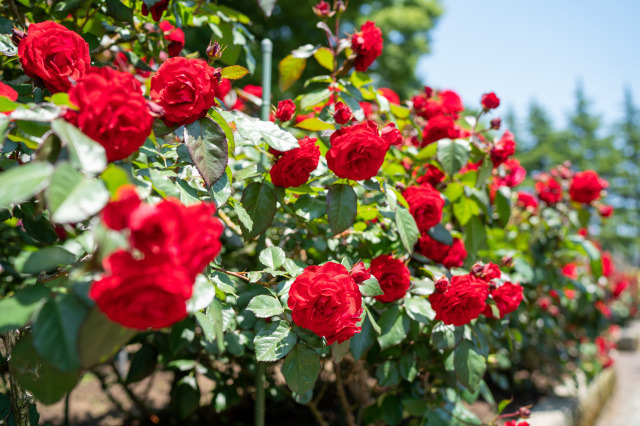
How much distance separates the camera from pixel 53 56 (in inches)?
36.7

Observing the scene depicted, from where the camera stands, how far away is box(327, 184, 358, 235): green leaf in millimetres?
1204

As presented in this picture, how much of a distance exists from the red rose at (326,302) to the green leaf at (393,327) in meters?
0.41

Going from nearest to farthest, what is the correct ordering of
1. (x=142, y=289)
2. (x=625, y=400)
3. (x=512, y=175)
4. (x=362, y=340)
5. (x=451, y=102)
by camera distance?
(x=142, y=289) → (x=362, y=340) → (x=451, y=102) → (x=512, y=175) → (x=625, y=400)

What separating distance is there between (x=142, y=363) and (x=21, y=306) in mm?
1209

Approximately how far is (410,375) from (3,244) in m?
1.71

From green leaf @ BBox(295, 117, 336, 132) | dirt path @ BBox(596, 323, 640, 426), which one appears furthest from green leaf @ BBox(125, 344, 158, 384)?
dirt path @ BBox(596, 323, 640, 426)

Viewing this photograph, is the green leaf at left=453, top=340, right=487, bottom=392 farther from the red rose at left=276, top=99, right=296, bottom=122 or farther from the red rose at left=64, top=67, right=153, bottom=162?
the red rose at left=64, top=67, right=153, bottom=162

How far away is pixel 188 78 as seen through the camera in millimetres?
915

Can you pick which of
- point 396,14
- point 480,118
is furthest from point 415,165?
point 396,14

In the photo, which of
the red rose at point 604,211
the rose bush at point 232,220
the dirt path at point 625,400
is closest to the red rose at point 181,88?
the rose bush at point 232,220

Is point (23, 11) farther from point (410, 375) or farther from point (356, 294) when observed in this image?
point (410, 375)

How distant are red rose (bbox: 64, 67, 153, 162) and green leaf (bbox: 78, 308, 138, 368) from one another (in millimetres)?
265

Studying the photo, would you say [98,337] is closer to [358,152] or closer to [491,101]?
[358,152]

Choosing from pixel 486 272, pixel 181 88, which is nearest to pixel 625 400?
pixel 486 272
